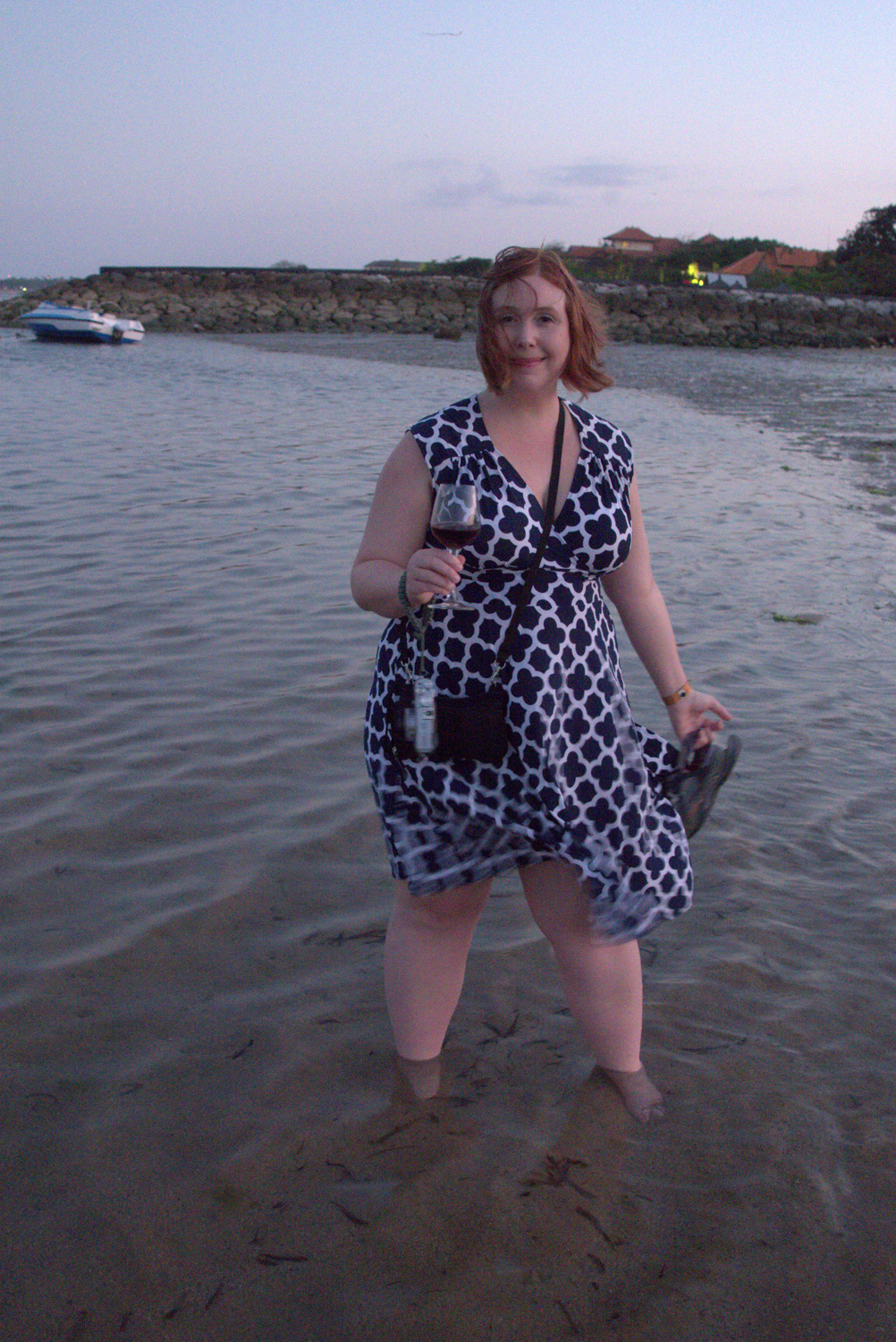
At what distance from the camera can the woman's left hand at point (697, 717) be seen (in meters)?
2.70

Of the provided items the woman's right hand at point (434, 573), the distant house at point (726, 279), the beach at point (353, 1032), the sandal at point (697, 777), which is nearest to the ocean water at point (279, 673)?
the beach at point (353, 1032)

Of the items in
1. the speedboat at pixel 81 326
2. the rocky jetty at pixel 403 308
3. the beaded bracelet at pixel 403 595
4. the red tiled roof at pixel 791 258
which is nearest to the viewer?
the beaded bracelet at pixel 403 595

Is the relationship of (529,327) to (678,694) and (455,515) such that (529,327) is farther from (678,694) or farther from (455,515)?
(678,694)

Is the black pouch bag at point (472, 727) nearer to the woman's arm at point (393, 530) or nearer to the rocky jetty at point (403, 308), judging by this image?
the woman's arm at point (393, 530)

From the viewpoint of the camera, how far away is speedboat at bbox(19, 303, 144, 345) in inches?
1344

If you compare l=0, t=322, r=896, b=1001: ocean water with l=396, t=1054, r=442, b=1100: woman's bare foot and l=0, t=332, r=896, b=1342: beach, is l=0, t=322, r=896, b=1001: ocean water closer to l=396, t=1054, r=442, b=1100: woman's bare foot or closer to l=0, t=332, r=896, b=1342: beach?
l=0, t=332, r=896, b=1342: beach

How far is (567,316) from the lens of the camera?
248 centimetres

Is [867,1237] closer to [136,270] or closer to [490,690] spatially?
[490,690]

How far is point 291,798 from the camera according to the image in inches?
164

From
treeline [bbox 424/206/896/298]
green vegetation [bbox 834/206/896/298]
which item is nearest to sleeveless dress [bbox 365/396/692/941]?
treeline [bbox 424/206/896/298]

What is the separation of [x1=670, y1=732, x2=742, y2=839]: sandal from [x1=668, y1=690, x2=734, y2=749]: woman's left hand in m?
0.02

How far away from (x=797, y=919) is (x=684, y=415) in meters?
15.3

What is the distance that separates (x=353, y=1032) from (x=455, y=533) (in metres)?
1.50

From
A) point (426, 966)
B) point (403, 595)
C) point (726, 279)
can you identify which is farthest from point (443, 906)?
point (726, 279)
